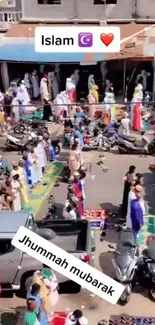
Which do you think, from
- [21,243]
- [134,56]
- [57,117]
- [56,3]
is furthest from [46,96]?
[21,243]

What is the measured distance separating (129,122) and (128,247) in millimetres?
8679

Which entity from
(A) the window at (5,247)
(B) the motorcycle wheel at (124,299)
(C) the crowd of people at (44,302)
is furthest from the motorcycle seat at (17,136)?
(B) the motorcycle wheel at (124,299)

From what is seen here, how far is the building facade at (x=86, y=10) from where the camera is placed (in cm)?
2648

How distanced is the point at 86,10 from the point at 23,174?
1233cm

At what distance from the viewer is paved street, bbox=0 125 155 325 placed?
1248 centimetres

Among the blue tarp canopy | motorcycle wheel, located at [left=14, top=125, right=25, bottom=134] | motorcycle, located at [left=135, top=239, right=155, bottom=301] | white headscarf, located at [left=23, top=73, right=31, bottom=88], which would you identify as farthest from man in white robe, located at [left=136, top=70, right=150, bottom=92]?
motorcycle, located at [left=135, top=239, right=155, bottom=301]

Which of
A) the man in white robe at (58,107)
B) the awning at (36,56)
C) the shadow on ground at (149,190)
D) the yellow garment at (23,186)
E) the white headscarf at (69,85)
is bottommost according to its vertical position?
the shadow on ground at (149,190)

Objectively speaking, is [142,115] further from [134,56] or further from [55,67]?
[55,67]

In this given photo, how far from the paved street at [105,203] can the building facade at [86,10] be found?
8429 millimetres

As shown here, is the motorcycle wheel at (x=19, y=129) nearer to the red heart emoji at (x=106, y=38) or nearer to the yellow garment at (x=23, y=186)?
the yellow garment at (x=23, y=186)

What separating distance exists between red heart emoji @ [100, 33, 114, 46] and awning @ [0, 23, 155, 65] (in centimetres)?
679

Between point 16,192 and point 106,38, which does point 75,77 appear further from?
point 16,192

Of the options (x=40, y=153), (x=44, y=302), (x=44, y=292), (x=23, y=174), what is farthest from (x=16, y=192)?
(x=44, y=302)

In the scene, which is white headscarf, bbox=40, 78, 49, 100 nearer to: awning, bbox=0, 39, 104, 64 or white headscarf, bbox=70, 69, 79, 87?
awning, bbox=0, 39, 104, 64
